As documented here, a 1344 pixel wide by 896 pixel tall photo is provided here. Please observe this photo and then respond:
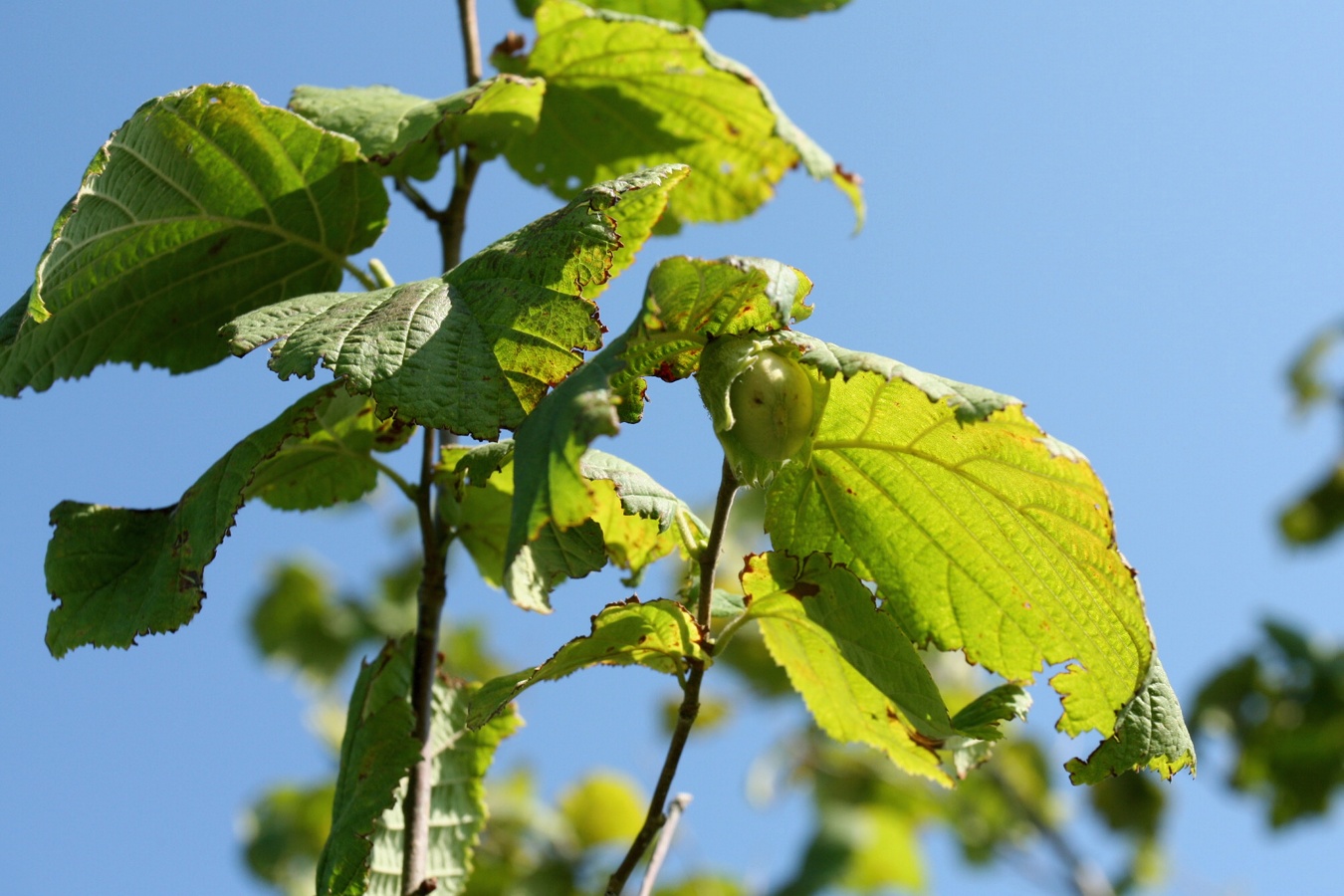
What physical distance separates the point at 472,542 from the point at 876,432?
0.66 metres

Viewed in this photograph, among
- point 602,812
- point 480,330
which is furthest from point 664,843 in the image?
point 602,812

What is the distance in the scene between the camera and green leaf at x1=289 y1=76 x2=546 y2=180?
4.68ft

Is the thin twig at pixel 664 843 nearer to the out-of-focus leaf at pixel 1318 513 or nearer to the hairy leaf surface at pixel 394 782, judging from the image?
the hairy leaf surface at pixel 394 782

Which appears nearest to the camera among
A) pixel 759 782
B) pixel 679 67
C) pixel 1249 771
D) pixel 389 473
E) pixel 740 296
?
pixel 740 296

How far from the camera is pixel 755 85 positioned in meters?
1.60

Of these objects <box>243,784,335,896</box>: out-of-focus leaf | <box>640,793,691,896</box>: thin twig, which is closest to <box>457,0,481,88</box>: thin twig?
<box>640,793,691,896</box>: thin twig

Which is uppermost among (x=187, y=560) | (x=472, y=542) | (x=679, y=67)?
(x=679, y=67)

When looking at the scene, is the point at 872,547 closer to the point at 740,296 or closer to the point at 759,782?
the point at 740,296

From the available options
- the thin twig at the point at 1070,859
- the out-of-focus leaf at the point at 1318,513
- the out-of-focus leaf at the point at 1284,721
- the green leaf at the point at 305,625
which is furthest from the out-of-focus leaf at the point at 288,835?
the out-of-focus leaf at the point at 1318,513

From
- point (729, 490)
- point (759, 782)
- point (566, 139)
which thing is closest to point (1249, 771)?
point (759, 782)

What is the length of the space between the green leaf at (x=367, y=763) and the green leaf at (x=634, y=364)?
0.50 meters

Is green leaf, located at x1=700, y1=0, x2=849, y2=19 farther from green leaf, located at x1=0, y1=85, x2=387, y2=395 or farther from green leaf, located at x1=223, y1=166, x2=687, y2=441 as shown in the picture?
green leaf, located at x1=223, y1=166, x2=687, y2=441

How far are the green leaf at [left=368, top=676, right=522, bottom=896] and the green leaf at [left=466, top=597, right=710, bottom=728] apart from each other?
496 mm

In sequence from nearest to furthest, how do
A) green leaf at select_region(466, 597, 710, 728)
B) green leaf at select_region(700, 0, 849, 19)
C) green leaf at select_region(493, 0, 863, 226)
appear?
green leaf at select_region(466, 597, 710, 728)
green leaf at select_region(493, 0, 863, 226)
green leaf at select_region(700, 0, 849, 19)
